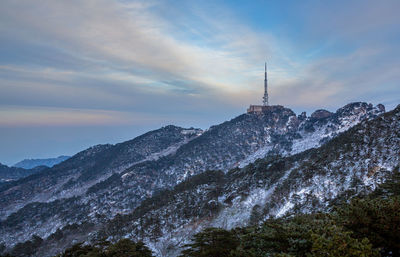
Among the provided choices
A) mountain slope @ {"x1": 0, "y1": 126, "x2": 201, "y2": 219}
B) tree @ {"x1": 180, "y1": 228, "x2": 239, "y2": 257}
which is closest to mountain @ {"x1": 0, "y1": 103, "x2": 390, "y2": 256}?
mountain slope @ {"x1": 0, "y1": 126, "x2": 201, "y2": 219}

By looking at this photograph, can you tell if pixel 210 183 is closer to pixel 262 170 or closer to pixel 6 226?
pixel 262 170

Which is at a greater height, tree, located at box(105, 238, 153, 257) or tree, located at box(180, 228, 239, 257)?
tree, located at box(180, 228, 239, 257)

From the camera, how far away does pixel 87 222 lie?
76188 millimetres

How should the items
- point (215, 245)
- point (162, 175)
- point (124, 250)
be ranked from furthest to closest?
1. point (162, 175)
2. point (124, 250)
3. point (215, 245)

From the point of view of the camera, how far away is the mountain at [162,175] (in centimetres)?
6419

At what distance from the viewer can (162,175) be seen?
11281 cm

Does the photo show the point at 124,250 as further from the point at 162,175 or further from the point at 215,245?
the point at 162,175

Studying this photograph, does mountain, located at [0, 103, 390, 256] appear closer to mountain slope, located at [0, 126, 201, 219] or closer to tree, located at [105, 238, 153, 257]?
mountain slope, located at [0, 126, 201, 219]

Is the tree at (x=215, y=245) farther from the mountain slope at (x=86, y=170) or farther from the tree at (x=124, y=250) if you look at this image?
the mountain slope at (x=86, y=170)

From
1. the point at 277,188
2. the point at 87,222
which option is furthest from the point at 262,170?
the point at 87,222

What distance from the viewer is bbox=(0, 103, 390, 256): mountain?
64188mm

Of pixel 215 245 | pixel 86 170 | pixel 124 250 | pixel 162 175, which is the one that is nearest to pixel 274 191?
pixel 215 245

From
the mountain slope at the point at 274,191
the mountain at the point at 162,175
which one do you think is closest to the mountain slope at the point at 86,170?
the mountain at the point at 162,175

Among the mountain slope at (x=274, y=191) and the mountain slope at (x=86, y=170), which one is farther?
the mountain slope at (x=86, y=170)
